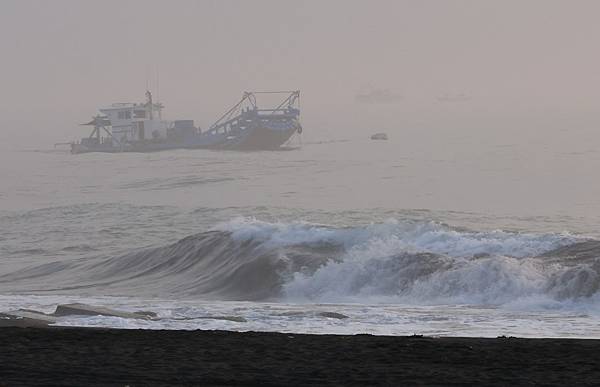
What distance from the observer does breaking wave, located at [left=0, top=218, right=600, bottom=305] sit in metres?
27.2

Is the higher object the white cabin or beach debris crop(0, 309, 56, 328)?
the white cabin

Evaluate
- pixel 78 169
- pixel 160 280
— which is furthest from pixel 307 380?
pixel 78 169

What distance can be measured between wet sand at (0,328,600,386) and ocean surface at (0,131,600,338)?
427 centimetres

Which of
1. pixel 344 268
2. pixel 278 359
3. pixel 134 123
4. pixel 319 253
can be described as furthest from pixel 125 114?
pixel 278 359

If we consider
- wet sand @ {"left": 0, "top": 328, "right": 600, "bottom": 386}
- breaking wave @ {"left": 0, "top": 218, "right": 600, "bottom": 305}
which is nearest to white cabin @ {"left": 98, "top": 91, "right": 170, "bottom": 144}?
breaking wave @ {"left": 0, "top": 218, "right": 600, "bottom": 305}

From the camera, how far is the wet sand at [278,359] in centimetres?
1250

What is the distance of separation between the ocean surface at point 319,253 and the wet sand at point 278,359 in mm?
4271

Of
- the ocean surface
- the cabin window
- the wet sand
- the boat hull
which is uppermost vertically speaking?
the cabin window

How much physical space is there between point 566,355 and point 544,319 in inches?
339

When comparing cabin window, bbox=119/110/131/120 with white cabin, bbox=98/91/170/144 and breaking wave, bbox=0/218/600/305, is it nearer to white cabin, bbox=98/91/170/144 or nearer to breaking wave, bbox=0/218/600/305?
white cabin, bbox=98/91/170/144

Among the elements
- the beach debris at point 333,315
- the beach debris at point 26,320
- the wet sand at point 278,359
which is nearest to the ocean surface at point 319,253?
the beach debris at point 333,315

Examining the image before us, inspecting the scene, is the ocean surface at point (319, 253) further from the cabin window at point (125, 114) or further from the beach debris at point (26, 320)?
the cabin window at point (125, 114)

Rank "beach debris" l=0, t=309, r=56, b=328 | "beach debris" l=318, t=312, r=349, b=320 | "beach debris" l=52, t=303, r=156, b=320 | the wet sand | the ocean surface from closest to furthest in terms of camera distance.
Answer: the wet sand → "beach debris" l=0, t=309, r=56, b=328 → "beach debris" l=52, t=303, r=156, b=320 → "beach debris" l=318, t=312, r=349, b=320 → the ocean surface

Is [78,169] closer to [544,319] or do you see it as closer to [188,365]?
[544,319]
